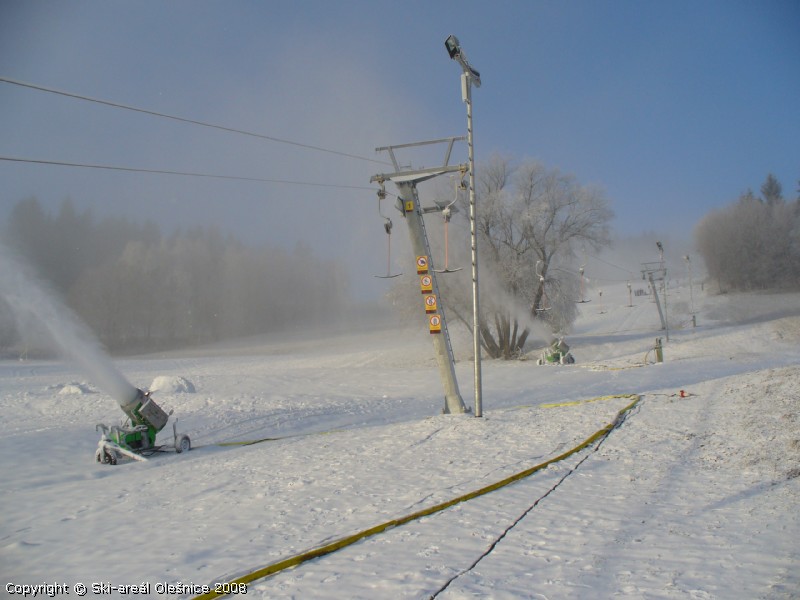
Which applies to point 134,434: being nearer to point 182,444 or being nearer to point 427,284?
point 182,444

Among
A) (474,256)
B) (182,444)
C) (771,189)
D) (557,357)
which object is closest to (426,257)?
(474,256)

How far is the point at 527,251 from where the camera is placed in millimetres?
45531

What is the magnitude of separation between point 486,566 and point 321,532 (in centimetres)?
232

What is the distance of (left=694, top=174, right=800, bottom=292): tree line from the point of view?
8981cm

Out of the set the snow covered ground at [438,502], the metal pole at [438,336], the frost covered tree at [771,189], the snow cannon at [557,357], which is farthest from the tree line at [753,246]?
the metal pole at [438,336]

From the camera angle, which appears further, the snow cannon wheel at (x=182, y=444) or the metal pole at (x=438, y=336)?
the metal pole at (x=438, y=336)

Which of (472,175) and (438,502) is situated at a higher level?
(472,175)

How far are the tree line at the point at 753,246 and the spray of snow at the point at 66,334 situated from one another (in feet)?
340

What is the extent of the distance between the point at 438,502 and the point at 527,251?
39721 millimetres

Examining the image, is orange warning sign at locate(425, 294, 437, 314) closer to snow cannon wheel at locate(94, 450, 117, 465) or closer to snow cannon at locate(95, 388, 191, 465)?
snow cannon at locate(95, 388, 191, 465)

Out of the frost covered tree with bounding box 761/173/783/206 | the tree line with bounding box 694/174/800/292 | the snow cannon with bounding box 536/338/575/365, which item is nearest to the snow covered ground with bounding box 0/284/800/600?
the snow cannon with bounding box 536/338/575/365

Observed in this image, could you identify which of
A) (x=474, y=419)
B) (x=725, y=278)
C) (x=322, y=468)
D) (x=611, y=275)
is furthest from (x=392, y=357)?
(x=611, y=275)

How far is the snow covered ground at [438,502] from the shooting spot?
5.38 m

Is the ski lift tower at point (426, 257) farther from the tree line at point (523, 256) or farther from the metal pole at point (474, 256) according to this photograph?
the tree line at point (523, 256)
